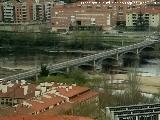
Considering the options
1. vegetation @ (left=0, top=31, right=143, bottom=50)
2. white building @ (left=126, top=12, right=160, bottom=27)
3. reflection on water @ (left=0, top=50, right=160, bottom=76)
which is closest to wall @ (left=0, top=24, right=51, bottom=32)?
vegetation @ (left=0, top=31, right=143, bottom=50)

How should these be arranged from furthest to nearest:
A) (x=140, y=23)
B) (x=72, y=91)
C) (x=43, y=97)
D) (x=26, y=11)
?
(x=26, y=11) → (x=140, y=23) → (x=72, y=91) → (x=43, y=97)

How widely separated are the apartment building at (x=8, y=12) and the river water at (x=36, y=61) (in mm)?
8848

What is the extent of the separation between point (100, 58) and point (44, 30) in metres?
9.88

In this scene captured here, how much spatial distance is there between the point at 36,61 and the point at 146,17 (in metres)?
10.2

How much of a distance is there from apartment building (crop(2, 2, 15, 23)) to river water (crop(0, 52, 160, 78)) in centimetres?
885

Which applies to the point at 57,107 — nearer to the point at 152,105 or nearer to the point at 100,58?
the point at 152,105

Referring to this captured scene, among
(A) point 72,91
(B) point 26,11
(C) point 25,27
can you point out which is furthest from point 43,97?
(B) point 26,11

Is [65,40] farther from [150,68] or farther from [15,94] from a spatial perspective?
[15,94]

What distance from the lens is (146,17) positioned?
103ft

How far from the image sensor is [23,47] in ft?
92.2

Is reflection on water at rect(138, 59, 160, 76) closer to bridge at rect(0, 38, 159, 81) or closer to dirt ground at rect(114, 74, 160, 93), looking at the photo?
dirt ground at rect(114, 74, 160, 93)

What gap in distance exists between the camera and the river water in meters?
20.5

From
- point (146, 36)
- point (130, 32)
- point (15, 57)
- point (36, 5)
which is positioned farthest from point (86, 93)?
point (36, 5)

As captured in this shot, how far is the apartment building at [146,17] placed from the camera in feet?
102
